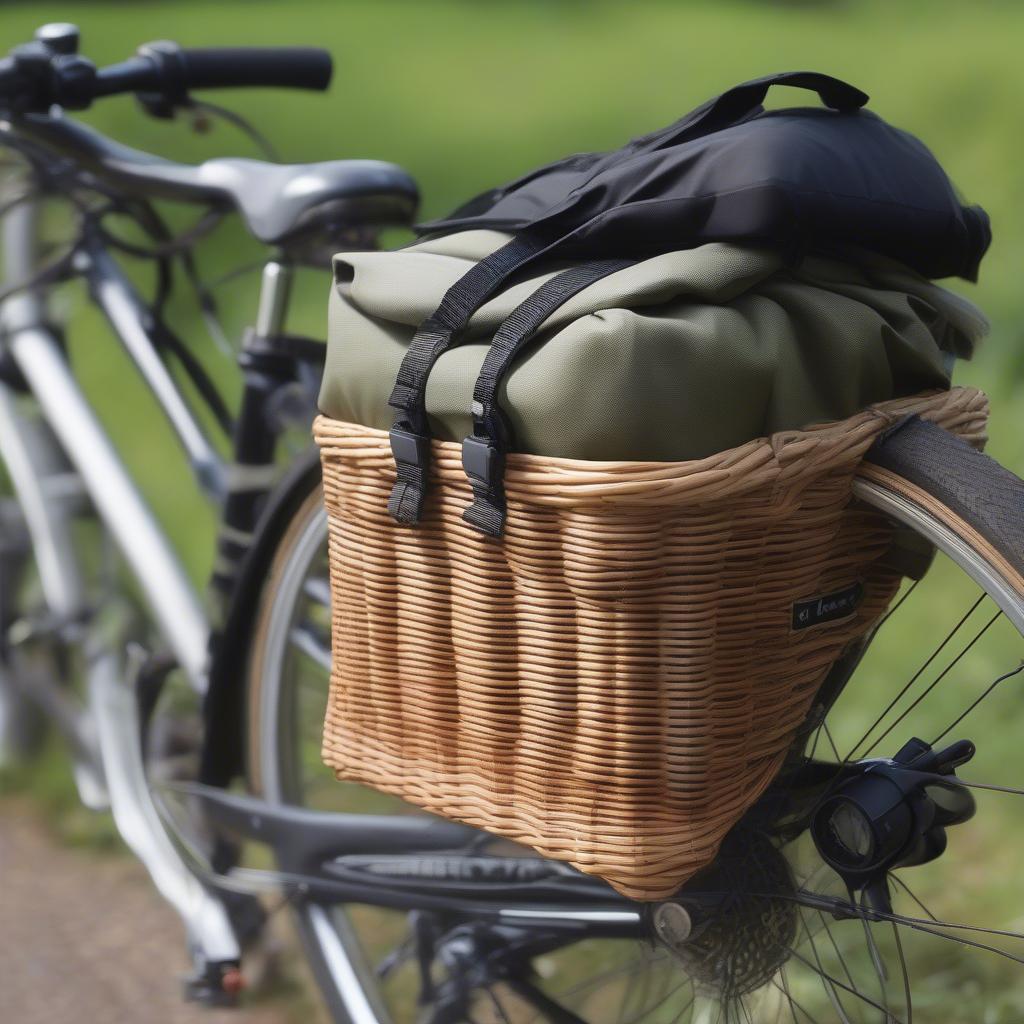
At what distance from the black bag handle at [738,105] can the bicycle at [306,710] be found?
1.04 ft

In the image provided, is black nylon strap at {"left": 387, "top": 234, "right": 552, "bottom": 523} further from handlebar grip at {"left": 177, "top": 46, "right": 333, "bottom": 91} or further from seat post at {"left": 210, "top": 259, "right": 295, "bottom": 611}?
handlebar grip at {"left": 177, "top": 46, "right": 333, "bottom": 91}

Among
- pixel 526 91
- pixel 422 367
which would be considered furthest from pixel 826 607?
pixel 526 91

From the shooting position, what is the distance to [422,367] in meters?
1.20

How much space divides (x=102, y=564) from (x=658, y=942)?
4.61 ft

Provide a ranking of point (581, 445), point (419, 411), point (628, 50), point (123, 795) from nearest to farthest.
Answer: point (581, 445)
point (419, 411)
point (123, 795)
point (628, 50)

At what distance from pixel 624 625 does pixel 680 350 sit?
0.22 metres

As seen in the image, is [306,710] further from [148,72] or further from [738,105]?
[738,105]

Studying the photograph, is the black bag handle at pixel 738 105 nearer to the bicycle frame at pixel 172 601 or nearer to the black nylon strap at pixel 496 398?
the black nylon strap at pixel 496 398

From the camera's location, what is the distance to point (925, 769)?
1.20 meters

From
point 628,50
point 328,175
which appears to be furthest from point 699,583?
point 628,50

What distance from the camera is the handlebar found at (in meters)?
1.89

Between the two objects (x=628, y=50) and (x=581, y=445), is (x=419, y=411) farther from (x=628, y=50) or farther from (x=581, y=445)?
(x=628, y=50)

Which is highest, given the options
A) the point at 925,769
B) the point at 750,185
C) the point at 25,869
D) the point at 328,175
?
the point at 750,185

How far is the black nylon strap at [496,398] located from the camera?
1130 mm
